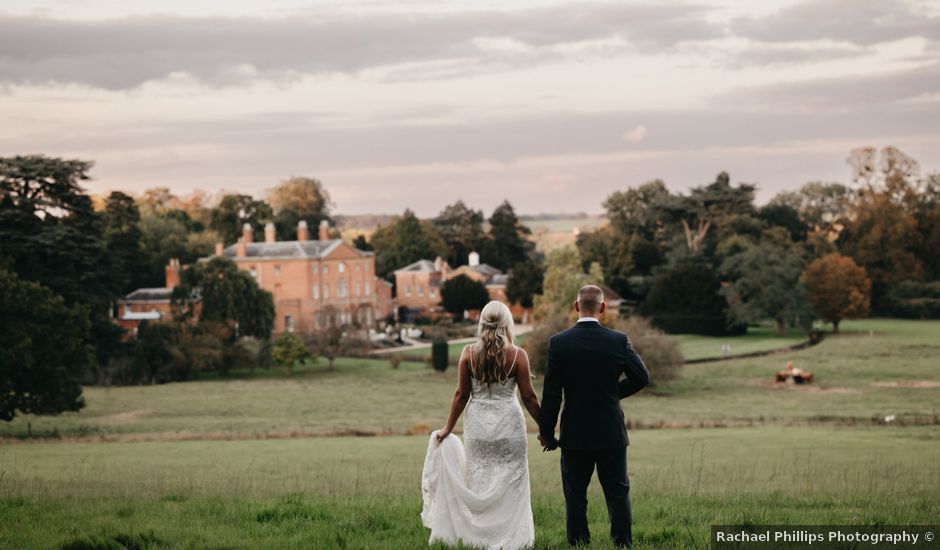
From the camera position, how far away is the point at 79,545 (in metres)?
7.47

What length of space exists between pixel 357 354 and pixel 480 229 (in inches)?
1972

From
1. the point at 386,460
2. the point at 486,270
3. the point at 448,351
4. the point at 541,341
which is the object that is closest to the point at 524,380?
the point at 386,460

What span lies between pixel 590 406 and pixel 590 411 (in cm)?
3

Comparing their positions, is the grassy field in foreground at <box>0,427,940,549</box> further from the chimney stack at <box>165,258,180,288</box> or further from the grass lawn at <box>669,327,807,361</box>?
the chimney stack at <box>165,258,180,288</box>

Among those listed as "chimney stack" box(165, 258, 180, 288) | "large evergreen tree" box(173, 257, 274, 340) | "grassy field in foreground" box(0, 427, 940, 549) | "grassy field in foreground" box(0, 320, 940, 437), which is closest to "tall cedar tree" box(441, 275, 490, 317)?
"chimney stack" box(165, 258, 180, 288)

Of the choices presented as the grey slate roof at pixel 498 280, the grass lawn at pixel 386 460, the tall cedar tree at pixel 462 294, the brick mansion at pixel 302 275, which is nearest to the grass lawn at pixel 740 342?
the grass lawn at pixel 386 460

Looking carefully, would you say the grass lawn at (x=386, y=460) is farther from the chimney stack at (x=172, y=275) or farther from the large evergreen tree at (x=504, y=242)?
the large evergreen tree at (x=504, y=242)

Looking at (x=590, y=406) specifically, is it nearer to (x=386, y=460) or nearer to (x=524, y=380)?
(x=524, y=380)

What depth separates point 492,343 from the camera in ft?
25.4

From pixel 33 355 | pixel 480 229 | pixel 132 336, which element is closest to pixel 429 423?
pixel 33 355

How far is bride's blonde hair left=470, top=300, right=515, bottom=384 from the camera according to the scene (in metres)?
7.64

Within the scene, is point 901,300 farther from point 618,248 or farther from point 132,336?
point 132,336

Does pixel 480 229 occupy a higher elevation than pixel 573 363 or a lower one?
higher

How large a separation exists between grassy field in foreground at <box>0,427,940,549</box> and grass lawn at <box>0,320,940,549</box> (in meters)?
0.03
